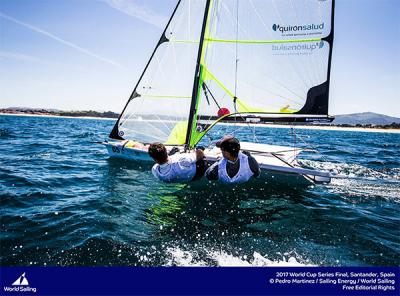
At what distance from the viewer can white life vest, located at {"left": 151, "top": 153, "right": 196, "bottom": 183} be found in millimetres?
5598

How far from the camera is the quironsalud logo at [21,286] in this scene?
10.8 ft

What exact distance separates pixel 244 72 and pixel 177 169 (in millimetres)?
4802

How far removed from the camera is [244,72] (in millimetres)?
8602

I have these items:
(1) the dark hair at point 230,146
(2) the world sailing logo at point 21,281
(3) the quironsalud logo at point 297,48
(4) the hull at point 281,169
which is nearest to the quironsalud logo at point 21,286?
(2) the world sailing logo at point 21,281

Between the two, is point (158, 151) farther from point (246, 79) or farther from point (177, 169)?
point (246, 79)

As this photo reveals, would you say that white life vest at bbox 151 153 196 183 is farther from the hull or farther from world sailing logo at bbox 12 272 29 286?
world sailing logo at bbox 12 272 29 286

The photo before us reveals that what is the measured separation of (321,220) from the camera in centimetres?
541

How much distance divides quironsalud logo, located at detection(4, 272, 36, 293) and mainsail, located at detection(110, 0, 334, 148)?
20.6ft

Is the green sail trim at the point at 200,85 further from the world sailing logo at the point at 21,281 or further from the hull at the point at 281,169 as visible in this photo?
the world sailing logo at the point at 21,281

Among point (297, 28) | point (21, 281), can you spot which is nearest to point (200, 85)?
point (297, 28)

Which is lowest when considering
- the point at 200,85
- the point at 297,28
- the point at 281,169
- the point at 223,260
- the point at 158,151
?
the point at 223,260

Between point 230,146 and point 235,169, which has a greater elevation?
point 230,146

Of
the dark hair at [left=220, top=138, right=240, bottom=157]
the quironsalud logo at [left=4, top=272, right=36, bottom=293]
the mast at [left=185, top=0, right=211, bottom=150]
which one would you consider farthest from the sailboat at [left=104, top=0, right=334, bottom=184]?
Result: the quironsalud logo at [left=4, top=272, right=36, bottom=293]

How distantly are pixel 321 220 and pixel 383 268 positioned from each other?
1.77m
